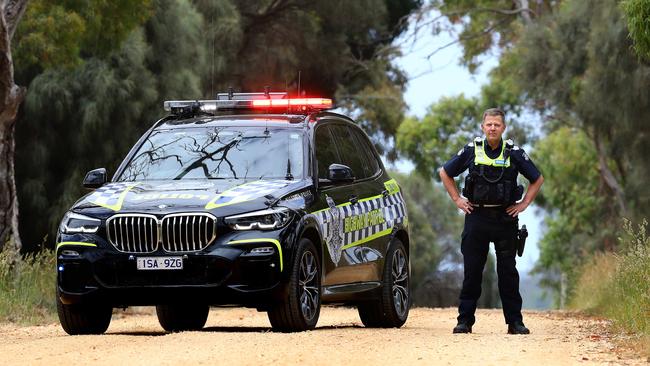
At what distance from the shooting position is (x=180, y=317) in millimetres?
16047

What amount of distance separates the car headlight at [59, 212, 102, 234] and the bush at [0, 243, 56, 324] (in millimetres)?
4379

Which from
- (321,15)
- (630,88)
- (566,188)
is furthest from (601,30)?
(566,188)

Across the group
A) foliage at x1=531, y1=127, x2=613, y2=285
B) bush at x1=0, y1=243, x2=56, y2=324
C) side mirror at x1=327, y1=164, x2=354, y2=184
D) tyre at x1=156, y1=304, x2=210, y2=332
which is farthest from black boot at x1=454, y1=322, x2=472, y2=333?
foliage at x1=531, y1=127, x2=613, y2=285

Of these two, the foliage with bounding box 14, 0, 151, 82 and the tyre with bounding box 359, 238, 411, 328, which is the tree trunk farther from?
the tyre with bounding box 359, 238, 411, 328

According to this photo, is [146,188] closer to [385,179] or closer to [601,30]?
[385,179]

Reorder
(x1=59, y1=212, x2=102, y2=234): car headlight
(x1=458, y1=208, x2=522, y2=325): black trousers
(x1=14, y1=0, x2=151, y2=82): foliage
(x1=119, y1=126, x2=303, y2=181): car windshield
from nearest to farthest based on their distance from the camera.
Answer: (x1=59, y1=212, x2=102, y2=234): car headlight, (x1=119, y1=126, x2=303, y2=181): car windshield, (x1=458, y1=208, x2=522, y2=325): black trousers, (x1=14, y1=0, x2=151, y2=82): foliage

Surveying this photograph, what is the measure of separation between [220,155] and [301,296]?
1.64m

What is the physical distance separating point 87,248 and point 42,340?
0.87 m

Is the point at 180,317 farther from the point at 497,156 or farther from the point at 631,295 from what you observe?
the point at 631,295

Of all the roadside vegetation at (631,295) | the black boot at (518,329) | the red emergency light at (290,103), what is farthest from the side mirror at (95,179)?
the roadside vegetation at (631,295)

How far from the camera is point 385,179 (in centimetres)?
1648

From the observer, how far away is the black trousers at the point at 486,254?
14.5 m

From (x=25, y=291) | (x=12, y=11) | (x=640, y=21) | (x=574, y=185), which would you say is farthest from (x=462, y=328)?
(x=574, y=185)

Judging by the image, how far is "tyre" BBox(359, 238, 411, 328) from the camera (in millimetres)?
15695
